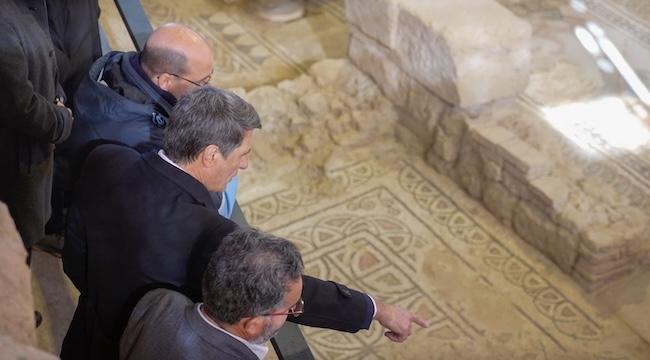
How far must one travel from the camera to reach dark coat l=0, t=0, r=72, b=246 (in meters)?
2.38

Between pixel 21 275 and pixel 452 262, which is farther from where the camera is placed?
pixel 452 262

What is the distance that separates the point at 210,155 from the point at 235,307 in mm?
549

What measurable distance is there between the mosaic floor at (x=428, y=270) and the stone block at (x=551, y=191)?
0.34m

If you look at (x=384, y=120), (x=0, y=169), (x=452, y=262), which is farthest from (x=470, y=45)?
(x=0, y=169)

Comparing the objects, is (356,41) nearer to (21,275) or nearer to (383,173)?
(383,173)

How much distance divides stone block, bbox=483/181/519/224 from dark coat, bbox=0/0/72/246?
8.64ft

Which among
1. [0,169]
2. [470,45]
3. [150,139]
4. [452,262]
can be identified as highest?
[150,139]

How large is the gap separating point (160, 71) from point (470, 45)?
7.97ft

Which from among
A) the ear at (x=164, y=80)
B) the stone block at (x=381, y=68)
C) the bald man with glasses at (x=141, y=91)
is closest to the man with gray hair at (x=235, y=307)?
the bald man with glasses at (x=141, y=91)

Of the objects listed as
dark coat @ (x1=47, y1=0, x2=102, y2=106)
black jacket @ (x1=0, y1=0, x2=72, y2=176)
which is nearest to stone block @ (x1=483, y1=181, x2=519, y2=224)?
dark coat @ (x1=47, y1=0, x2=102, y2=106)

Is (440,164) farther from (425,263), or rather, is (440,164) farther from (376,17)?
(376,17)

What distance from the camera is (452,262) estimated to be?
4172 millimetres

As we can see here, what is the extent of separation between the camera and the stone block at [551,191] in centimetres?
405

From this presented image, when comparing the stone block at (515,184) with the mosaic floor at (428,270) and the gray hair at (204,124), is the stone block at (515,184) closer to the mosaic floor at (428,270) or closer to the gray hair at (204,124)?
the mosaic floor at (428,270)
